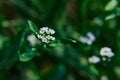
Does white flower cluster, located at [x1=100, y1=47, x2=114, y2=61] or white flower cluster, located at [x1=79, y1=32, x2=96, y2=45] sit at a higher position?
white flower cluster, located at [x1=79, y1=32, x2=96, y2=45]

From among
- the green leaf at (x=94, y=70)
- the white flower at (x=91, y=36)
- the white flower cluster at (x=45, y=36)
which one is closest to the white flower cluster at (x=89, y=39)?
the white flower at (x=91, y=36)

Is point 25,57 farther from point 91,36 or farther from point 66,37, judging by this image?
point 66,37

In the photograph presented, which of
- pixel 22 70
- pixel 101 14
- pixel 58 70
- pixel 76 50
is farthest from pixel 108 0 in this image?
pixel 22 70

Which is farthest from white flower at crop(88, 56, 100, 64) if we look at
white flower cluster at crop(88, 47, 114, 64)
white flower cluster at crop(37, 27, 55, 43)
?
white flower cluster at crop(37, 27, 55, 43)

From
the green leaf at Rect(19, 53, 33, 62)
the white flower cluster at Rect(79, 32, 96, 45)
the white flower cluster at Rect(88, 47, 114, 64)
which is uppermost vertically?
the green leaf at Rect(19, 53, 33, 62)

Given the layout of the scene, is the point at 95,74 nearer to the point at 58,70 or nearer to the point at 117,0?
the point at 58,70

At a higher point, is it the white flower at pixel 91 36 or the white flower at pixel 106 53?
the white flower at pixel 91 36

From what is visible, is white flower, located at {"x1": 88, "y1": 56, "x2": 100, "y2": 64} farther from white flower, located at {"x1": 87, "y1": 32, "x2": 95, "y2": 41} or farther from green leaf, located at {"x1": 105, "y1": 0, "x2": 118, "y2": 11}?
green leaf, located at {"x1": 105, "y1": 0, "x2": 118, "y2": 11}

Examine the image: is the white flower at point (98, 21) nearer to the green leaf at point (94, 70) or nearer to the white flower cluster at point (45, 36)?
the green leaf at point (94, 70)

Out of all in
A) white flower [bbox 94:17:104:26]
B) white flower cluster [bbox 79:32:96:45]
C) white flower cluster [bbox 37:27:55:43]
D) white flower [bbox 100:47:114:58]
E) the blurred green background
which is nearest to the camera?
white flower cluster [bbox 37:27:55:43]
